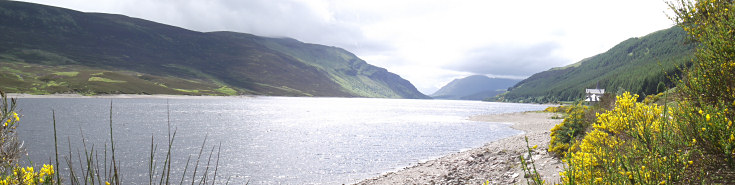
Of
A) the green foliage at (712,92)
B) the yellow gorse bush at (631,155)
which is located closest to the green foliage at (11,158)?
the yellow gorse bush at (631,155)

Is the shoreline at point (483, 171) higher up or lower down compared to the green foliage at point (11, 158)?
lower down

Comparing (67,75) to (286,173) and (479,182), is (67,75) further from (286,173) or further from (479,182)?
(479,182)

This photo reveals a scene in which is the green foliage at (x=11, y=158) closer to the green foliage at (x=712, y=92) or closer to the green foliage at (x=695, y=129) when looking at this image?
the green foliage at (x=695, y=129)

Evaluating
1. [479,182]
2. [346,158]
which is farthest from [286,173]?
[479,182]

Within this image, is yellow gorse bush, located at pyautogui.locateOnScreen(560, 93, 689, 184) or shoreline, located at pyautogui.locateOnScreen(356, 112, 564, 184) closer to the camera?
yellow gorse bush, located at pyautogui.locateOnScreen(560, 93, 689, 184)

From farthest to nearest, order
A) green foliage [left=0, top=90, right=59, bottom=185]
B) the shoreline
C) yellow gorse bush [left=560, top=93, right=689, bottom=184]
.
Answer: the shoreline
green foliage [left=0, top=90, right=59, bottom=185]
yellow gorse bush [left=560, top=93, right=689, bottom=184]

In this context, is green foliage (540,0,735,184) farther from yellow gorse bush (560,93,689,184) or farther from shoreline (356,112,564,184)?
shoreline (356,112,564,184)

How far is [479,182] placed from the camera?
49.9 feet

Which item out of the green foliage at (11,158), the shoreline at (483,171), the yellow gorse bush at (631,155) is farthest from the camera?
the shoreline at (483,171)

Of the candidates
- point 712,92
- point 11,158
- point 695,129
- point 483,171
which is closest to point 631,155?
point 695,129

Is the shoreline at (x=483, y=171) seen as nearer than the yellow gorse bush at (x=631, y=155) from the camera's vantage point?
No

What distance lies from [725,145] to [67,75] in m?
226

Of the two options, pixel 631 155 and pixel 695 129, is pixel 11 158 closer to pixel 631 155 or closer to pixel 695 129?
pixel 631 155

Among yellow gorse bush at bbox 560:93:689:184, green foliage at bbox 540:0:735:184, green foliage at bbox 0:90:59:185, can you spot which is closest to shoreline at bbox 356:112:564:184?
yellow gorse bush at bbox 560:93:689:184
